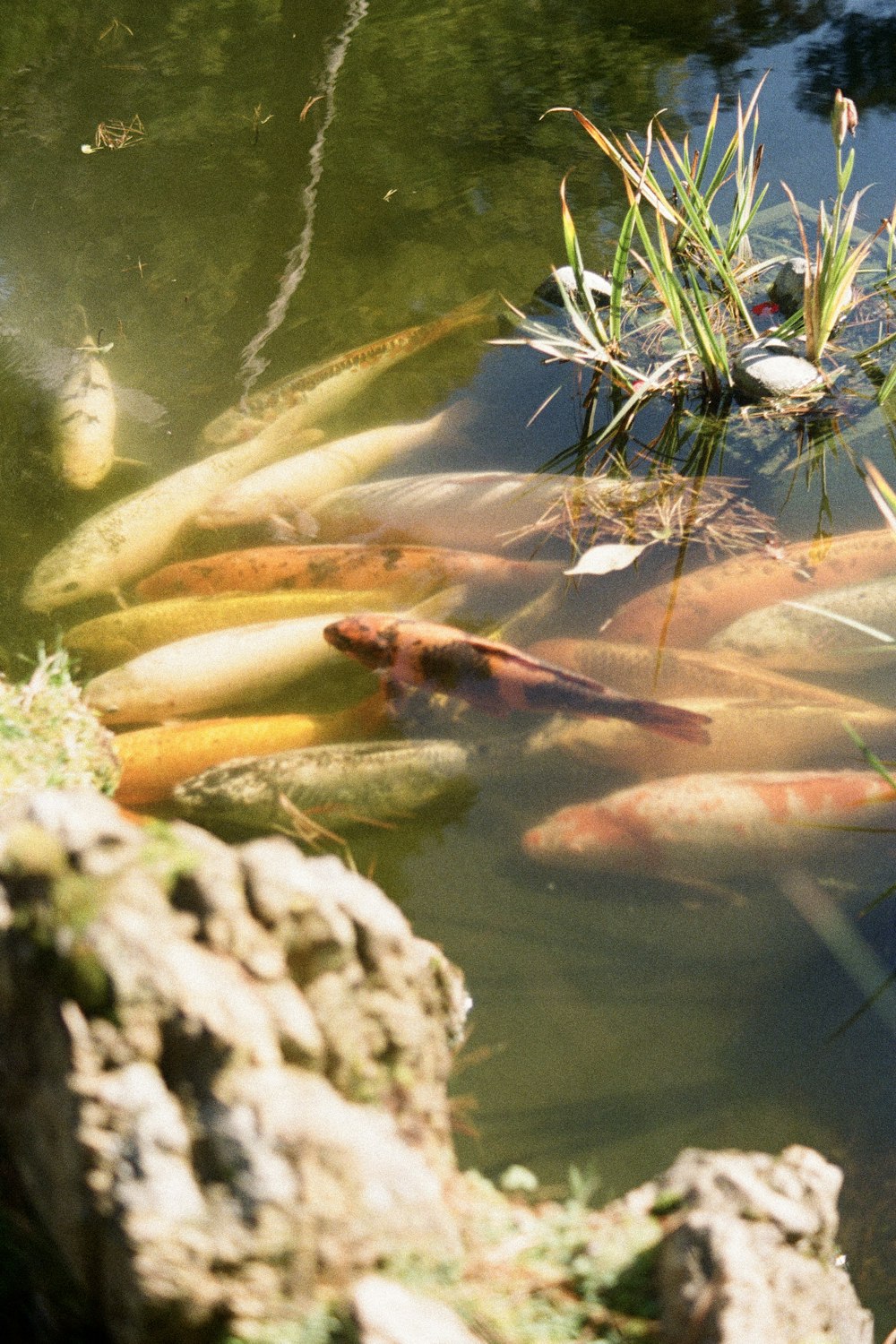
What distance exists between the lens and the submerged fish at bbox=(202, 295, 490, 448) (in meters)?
5.89

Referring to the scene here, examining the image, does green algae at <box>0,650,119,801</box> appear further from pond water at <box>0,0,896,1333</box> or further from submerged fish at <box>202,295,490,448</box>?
submerged fish at <box>202,295,490,448</box>

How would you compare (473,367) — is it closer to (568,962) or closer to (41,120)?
(568,962)

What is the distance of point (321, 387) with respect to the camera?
6031 mm

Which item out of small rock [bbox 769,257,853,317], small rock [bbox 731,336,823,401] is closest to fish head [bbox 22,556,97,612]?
small rock [bbox 731,336,823,401]

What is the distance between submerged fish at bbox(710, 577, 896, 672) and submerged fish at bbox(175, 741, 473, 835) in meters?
1.41

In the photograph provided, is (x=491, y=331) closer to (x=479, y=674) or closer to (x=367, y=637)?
(x=367, y=637)

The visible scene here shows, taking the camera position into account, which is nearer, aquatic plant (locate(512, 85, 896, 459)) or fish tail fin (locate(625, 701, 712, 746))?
fish tail fin (locate(625, 701, 712, 746))

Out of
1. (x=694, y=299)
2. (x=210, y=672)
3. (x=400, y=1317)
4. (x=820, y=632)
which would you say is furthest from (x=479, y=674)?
(x=694, y=299)

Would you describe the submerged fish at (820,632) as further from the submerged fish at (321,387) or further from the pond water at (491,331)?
the submerged fish at (321,387)

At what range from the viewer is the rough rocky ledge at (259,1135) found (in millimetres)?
1724

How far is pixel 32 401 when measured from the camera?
6117 mm

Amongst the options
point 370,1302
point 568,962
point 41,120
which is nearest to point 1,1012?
point 370,1302

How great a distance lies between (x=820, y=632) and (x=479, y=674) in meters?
1.51

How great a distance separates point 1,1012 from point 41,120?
30.9 ft
